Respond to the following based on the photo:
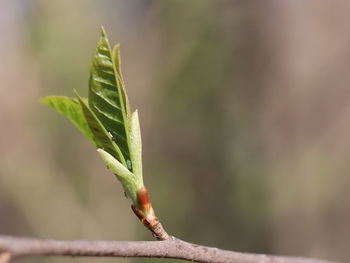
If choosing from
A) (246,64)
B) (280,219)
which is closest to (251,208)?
(280,219)

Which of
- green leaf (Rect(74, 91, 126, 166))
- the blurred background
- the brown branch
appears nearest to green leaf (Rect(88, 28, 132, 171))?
green leaf (Rect(74, 91, 126, 166))

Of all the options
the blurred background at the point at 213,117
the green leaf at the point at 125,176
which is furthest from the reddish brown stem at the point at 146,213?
the blurred background at the point at 213,117

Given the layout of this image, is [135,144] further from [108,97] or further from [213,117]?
[213,117]

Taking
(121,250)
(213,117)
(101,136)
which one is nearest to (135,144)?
(101,136)

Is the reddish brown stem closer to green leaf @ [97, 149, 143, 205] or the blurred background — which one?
green leaf @ [97, 149, 143, 205]

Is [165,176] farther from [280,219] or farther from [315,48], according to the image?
[315,48]
